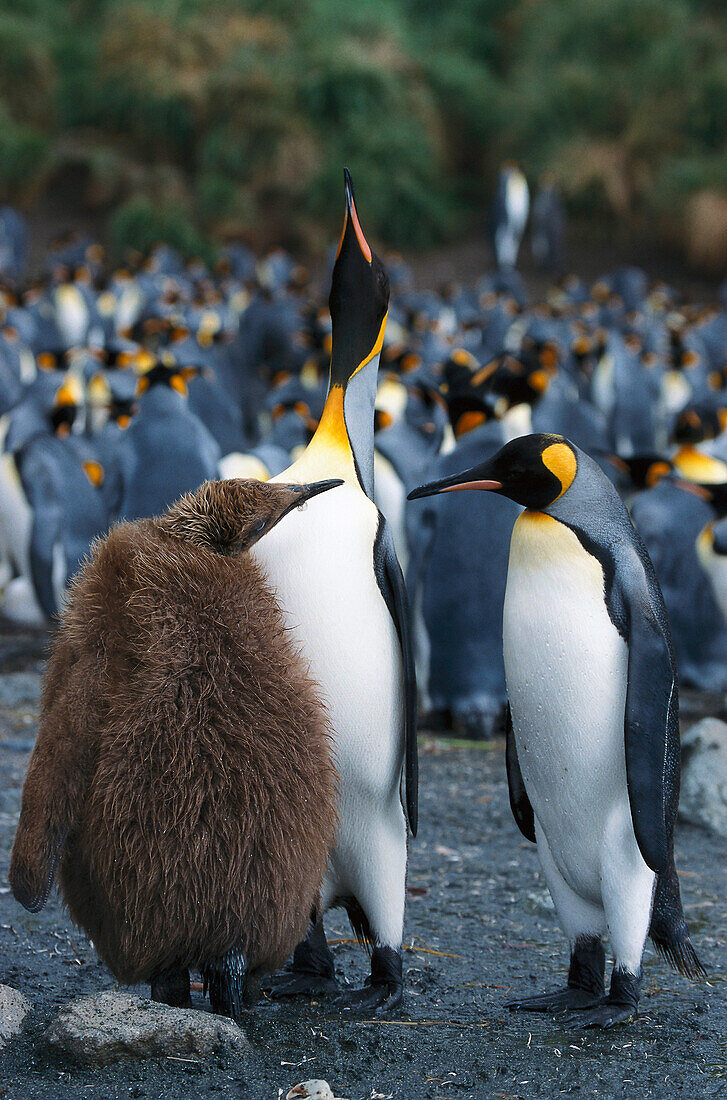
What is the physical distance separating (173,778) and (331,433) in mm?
945

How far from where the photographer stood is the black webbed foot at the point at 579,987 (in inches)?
104

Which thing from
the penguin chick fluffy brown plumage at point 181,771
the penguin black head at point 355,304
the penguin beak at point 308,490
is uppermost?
the penguin black head at point 355,304

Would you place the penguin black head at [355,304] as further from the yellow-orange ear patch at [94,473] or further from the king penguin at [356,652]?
the yellow-orange ear patch at [94,473]

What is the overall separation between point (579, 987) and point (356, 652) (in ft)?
2.81

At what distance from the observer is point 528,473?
8.52ft

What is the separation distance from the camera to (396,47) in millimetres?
27156

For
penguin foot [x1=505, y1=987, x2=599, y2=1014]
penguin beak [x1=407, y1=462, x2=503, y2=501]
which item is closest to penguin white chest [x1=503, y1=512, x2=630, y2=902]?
penguin beak [x1=407, y1=462, x2=503, y2=501]

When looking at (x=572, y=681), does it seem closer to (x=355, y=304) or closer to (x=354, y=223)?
(x=355, y=304)

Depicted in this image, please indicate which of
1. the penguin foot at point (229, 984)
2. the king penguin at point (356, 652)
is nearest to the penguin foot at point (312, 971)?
the king penguin at point (356, 652)

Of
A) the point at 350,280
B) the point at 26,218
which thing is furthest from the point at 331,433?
the point at 26,218

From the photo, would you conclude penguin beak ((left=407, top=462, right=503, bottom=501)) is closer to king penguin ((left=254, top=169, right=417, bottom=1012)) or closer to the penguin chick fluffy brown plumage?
king penguin ((left=254, top=169, right=417, bottom=1012))

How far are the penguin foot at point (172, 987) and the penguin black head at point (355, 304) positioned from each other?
1283mm

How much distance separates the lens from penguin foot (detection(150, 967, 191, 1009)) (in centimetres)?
233

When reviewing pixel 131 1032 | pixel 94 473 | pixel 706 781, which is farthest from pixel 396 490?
pixel 131 1032
